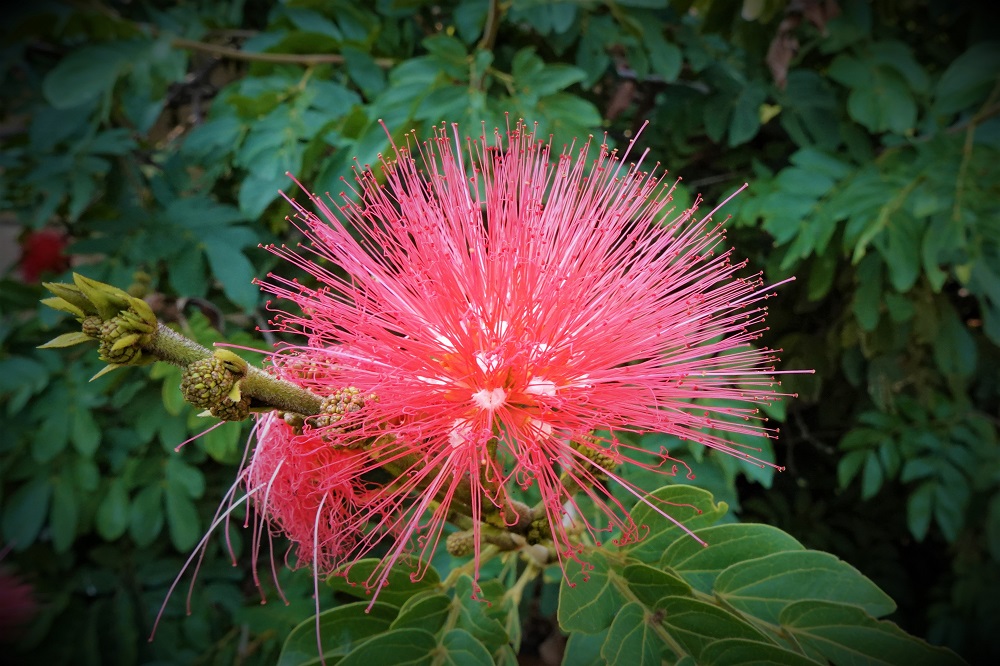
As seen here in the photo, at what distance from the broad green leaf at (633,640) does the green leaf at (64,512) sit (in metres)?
1.32

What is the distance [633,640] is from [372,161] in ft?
2.78

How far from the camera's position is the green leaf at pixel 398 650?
0.62 m

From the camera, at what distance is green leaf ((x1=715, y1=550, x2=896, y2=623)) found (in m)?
0.65

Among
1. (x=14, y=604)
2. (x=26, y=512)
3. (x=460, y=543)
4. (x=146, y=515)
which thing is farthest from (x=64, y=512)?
(x=460, y=543)

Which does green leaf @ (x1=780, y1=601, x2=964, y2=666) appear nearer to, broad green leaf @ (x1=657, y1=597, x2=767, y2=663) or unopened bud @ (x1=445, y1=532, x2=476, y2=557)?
broad green leaf @ (x1=657, y1=597, x2=767, y2=663)

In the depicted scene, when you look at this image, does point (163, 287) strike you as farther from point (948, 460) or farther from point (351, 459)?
point (948, 460)

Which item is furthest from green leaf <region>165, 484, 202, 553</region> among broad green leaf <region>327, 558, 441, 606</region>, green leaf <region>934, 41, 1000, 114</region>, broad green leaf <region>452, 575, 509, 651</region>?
green leaf <region>934, 41, 1000, 114</region>

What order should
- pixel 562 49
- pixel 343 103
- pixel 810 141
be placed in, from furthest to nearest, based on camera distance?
pixel 810 141, pixel 562 49, pixel 343 103

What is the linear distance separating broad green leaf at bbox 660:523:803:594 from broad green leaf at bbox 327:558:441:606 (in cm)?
28

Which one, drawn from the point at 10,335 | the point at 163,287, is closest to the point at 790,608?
the point at 163,287

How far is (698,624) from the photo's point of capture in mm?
631

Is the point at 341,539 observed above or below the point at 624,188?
below

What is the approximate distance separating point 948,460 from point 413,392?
5.24 ft

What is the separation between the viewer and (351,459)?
0.65 meters
